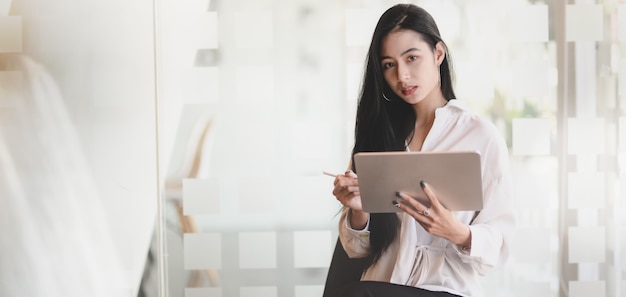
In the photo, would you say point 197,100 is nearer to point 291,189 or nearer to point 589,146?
point 291,189

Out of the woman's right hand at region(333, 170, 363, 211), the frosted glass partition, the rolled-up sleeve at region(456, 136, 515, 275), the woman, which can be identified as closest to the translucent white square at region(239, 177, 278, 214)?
the frosted glass partition

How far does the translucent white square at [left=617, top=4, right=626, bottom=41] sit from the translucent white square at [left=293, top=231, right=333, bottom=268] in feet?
4.27

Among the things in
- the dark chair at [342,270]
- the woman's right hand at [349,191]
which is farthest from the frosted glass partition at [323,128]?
the woman's right hand at [349,191]

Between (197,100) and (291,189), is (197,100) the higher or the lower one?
the higher one

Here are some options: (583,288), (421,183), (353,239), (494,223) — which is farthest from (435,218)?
(583,288)

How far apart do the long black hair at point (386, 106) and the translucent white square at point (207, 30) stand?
824mm

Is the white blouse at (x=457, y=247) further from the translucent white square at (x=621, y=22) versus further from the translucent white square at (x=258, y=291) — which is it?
the translucent white square at (x=621, y=22)

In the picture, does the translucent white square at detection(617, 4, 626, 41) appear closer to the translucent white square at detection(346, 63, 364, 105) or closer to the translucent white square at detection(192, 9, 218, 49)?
the translucent white square at detection(346, 63, 364, 105)

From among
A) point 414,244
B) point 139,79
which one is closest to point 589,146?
point 414,244

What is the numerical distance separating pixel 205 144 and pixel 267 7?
570 millimetres

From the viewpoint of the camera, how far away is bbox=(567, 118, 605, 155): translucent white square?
2770 mm

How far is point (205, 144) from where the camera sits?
2859 millimetres

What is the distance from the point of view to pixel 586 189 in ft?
9.15

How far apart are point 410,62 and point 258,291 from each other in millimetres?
1198
